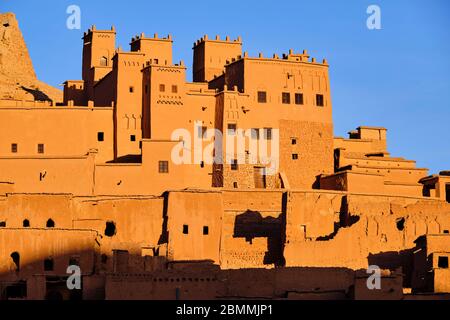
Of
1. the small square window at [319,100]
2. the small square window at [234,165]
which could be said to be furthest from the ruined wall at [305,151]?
the small square window at [234,165]

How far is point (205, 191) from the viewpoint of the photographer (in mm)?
63656

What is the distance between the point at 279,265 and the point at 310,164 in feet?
37.0

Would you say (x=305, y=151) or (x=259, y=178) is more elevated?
(x=305, y=151)

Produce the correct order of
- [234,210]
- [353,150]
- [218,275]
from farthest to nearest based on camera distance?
[353,150] < [234,210] < [218,275]

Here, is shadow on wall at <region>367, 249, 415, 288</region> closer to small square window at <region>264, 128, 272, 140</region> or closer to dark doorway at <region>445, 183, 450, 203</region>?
dark doorway at <region>445, 183, 450, 203</region>

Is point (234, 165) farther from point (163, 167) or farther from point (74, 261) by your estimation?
point (74, 261)

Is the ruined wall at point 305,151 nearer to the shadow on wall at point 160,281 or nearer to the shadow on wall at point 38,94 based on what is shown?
the shadow on wall at point 160,281

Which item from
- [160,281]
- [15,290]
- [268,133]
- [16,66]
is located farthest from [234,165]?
[16,66]

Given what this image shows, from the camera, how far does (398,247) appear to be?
62250 millimetres

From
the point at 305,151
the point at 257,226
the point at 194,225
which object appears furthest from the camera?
the point at 305,151

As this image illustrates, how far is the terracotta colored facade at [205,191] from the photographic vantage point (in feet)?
188

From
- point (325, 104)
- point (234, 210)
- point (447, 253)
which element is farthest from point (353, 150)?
point (447, 253)
